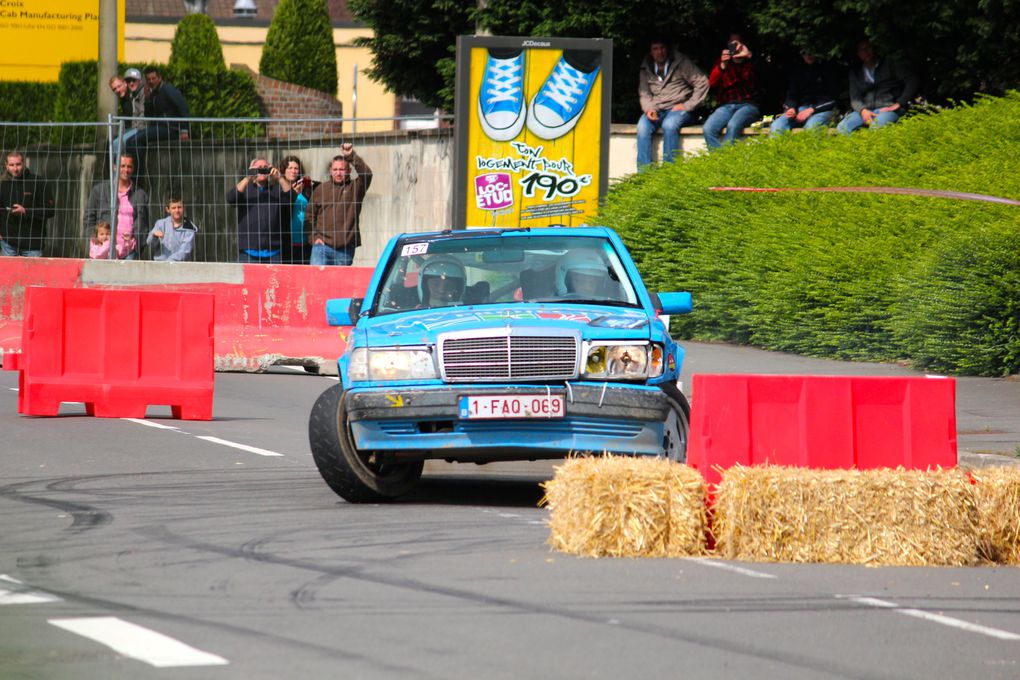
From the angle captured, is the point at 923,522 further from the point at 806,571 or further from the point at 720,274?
the point at 720,274

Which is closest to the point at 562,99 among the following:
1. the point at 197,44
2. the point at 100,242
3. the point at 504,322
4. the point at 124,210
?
the point at 124,210

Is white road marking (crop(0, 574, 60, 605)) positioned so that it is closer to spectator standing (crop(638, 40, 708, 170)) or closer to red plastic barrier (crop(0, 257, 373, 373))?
red plastic barrier (crop(0, 257, 373, 373))

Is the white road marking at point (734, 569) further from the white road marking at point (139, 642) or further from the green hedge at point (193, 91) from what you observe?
the green hedge at point (193, 91)

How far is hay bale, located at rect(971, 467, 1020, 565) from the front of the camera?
8.21 meters

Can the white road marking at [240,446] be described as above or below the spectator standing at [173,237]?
below

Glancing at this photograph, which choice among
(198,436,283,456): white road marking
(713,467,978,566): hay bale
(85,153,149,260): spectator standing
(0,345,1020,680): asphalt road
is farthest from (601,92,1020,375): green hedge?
(713,467,978,566): hay bale

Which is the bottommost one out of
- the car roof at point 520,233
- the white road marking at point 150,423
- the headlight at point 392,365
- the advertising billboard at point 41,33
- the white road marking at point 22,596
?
the white road marking at point 22,596

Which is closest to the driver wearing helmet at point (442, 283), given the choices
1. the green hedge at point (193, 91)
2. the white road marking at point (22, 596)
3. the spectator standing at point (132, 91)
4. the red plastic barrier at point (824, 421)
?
the red plastic barrier at point (824, 421)

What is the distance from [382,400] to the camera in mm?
9430

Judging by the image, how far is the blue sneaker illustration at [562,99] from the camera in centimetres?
2353

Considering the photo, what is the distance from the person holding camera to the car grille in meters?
12.2

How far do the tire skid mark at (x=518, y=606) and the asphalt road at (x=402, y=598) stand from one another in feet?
0.06

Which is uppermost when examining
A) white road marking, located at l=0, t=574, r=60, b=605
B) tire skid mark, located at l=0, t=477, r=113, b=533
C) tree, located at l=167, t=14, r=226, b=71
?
tree, located at l=167, t=14, r=226, b=71

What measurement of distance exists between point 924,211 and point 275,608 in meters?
12.5
